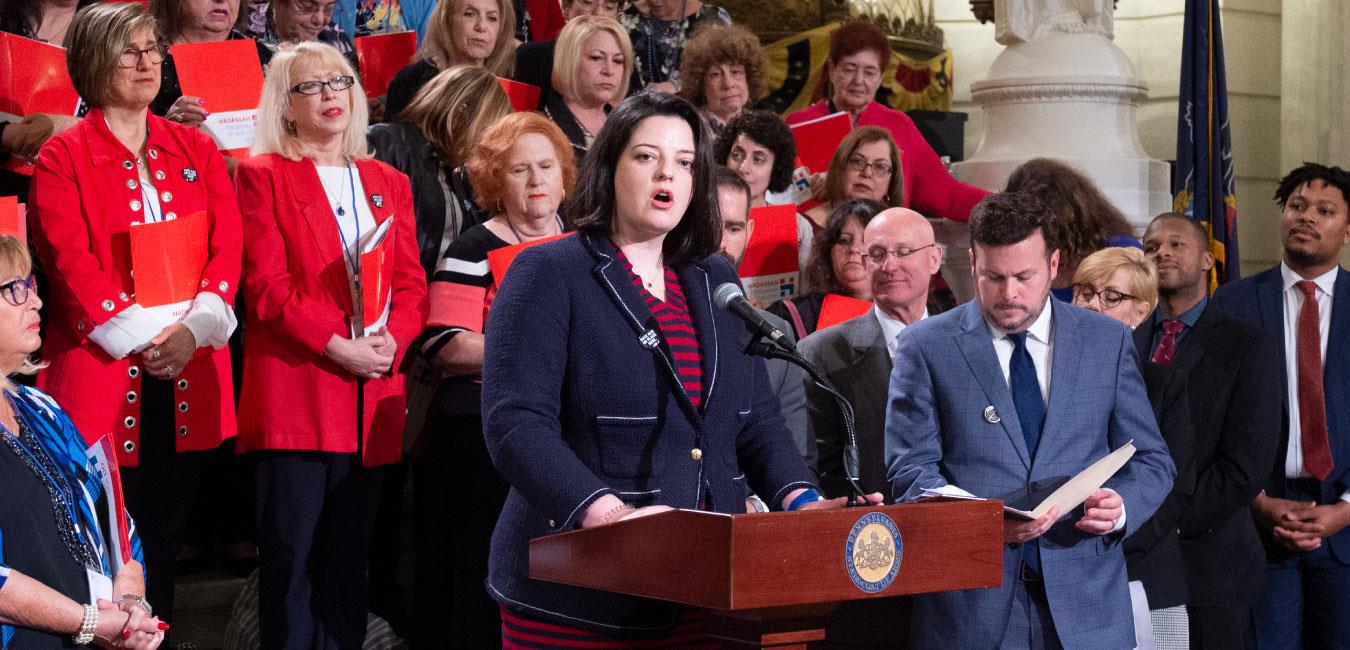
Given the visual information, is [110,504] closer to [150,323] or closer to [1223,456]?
[150,323]

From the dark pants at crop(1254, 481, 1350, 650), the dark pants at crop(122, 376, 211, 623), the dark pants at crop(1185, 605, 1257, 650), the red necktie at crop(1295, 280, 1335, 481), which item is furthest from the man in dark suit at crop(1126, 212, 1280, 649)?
the dark pants at crop(122, 376, 211, 623)

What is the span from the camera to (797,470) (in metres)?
2.71

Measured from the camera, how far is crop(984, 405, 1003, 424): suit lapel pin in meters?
3.31

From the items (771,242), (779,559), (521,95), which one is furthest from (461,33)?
(779,559)

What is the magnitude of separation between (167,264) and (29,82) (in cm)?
73

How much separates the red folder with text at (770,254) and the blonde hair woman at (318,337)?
1.25 metres

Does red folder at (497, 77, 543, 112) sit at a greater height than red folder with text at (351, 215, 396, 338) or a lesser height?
greater

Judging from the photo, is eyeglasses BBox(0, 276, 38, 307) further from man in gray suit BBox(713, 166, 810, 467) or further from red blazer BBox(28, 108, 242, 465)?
man in gray suit BBox(713, 166, 810, 467)

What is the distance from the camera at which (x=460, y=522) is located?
4242 millimetres

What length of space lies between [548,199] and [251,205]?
0.80 metres

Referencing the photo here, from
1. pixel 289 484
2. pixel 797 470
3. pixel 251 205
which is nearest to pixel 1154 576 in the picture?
pixel 797 470

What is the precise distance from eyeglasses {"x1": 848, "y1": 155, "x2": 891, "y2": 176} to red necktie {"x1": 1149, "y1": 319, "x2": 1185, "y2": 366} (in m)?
1.22

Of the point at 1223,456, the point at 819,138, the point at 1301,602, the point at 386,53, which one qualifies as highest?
the point at 386,53

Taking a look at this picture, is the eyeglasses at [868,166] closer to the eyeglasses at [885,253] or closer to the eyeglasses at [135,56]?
the eyeglasses at [885,253]
